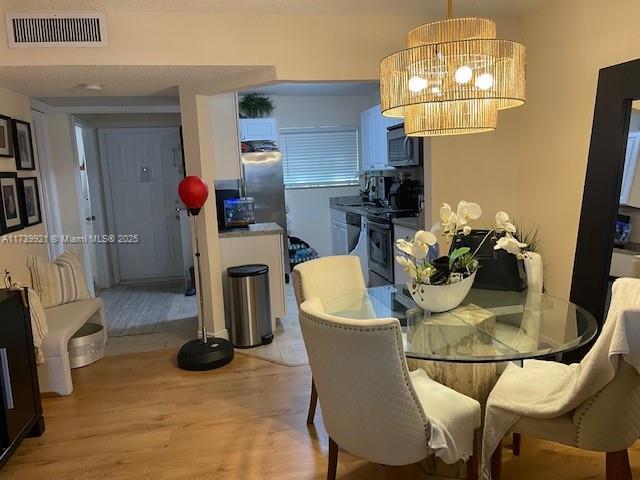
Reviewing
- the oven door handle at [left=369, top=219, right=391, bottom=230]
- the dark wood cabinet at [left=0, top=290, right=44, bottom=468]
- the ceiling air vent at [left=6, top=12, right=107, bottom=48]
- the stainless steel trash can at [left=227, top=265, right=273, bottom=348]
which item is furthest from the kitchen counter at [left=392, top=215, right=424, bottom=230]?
the dark wood cabinet at [left=0, top=290, right=44, bottom=468]

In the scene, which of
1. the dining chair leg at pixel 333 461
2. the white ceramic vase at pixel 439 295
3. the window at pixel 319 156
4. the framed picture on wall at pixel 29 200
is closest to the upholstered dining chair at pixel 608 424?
the white ceramic vase at pixel 439 295

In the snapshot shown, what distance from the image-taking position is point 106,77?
10.8 ft

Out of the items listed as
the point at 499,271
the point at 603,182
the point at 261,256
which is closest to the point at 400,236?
the point at 261,256

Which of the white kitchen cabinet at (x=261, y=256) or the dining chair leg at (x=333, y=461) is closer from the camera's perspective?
the dining chair leg at (x=333, y=461)

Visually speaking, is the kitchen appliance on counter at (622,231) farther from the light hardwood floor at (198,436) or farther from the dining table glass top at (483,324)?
the light hardwood floor at (198,436)

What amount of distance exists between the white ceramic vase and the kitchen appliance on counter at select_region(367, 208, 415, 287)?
7.95ft

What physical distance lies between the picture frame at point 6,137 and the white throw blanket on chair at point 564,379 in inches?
137

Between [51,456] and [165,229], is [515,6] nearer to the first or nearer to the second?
[51,456]

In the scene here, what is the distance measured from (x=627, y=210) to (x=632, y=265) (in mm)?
296

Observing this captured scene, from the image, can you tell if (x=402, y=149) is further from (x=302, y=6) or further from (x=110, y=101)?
(x=110, y=101)

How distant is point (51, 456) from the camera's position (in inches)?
98.5

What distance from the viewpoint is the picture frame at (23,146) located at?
11.9 feet

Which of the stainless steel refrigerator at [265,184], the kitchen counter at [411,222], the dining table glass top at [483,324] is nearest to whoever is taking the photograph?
the dining table glass top at [483,324]

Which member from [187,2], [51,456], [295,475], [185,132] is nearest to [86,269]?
[185,132]
